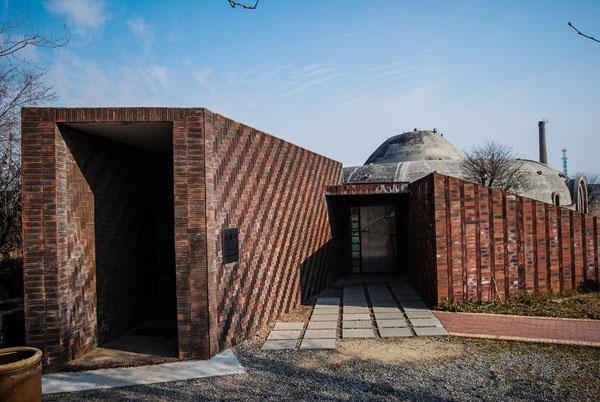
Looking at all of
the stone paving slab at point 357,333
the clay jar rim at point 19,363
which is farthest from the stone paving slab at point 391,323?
the clay jar rim at point 19,363

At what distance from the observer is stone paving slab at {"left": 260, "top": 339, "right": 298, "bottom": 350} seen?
6.16 metres

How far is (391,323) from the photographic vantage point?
286 inches

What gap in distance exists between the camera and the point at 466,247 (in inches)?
311

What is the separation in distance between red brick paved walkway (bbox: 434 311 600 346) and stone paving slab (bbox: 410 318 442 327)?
0.12 meters

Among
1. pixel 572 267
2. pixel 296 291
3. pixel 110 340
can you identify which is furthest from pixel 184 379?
pixel 572 267

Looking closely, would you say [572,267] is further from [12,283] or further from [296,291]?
[12,283]

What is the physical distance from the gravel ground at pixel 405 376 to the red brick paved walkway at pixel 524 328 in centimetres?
26

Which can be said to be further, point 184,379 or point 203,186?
point 203,186

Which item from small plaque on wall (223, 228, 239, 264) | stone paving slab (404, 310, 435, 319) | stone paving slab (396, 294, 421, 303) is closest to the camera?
small plaque on wall (223, 228, 239, 264)

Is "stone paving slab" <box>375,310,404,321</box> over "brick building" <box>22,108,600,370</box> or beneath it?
beneath

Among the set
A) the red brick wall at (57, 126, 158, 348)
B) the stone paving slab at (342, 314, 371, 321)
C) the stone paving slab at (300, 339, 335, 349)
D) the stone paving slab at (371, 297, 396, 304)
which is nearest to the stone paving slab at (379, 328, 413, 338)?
the stone paving slab at (342, 314, 371, 321)

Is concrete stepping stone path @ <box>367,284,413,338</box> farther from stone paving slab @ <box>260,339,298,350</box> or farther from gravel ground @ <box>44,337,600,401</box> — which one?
stone paving slab @ <box>260,339,298,350</box>

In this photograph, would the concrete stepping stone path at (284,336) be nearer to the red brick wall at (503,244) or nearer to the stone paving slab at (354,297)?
the stone paving slab at (354,297)

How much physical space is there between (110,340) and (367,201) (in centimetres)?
872
